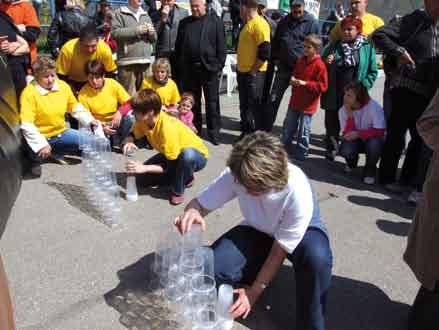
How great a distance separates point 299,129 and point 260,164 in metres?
3.40

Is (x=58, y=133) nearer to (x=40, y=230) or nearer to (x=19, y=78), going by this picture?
(x=19, y=78)

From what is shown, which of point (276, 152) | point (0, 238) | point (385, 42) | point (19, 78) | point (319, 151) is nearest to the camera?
point (276, 152)

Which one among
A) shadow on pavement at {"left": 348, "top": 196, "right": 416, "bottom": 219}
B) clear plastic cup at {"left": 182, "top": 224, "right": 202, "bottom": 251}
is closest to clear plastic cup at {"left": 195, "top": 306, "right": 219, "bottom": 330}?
clear plastic cup at {"left": 182, "top": 224, "right": 202, "bottom": 251}

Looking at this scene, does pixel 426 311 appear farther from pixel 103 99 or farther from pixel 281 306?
pixel 103 99

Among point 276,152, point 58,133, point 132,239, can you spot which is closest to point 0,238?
point 132,239

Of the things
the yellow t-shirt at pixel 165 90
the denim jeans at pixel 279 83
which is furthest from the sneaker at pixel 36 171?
the denim jeans at pixel 279 83

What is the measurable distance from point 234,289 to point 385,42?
9.74ft

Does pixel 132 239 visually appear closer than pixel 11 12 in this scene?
Yes

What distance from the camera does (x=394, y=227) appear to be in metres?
3.86

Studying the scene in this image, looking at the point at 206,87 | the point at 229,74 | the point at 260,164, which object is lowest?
the point at 229,74

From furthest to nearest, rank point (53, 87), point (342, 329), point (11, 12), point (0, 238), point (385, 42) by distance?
point (11, 12), point (53, 87), point (385, 42), point (0, 238), point (342, 329)

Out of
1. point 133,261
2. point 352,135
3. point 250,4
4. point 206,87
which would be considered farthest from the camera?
point 206,87

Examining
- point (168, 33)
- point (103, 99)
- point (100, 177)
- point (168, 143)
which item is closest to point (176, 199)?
point (168, 143)

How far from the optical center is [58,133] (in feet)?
15.2
